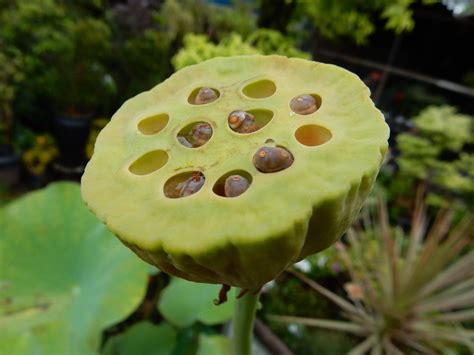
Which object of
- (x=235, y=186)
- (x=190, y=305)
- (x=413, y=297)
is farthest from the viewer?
(x=413, y=297)

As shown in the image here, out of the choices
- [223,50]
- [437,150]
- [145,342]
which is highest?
[223,50]

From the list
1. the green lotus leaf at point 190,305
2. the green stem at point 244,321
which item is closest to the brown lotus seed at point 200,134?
the green stem at point 244,321

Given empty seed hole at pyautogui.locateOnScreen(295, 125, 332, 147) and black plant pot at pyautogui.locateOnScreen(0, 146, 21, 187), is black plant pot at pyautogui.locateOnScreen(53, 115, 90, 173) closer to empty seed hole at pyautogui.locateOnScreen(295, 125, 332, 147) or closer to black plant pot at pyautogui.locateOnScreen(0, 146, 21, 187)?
black plant pot at pyautogui.locateOnScreen(0, 146, 21, 187)

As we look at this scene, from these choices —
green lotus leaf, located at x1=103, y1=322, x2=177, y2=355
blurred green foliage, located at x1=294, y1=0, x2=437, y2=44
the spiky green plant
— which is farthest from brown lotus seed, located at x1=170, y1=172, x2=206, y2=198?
blurred green foliage, located at x1=294, y1=0, x2=437, y2=44

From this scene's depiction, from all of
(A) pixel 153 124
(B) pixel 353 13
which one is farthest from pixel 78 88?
(A) pixel 153 124

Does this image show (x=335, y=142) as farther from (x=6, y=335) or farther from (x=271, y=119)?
(x=6, y=335)

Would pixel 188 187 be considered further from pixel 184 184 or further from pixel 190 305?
pixel 190 305

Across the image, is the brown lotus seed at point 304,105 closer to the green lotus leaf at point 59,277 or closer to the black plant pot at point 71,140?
the green lotus leaf at point 59,277
